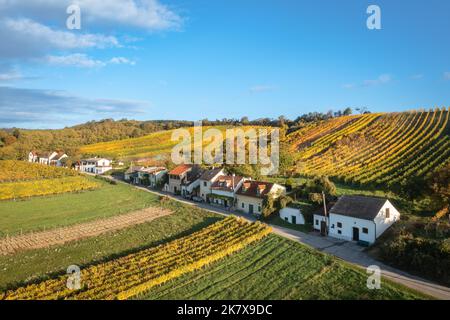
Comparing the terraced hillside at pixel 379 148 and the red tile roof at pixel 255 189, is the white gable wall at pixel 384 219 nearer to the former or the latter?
the red tile roof at pixel 255 189

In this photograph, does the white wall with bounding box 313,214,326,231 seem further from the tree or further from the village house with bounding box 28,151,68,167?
the tree

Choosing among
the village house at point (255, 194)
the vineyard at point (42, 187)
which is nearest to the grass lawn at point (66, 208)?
the vineyard at point (42, 187)

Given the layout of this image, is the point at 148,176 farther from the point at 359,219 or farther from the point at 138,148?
the point at 138,148

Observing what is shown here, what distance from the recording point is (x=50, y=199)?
49.2 m

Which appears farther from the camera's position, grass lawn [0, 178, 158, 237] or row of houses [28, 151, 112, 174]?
row of houses [28, 151, 112, 174]

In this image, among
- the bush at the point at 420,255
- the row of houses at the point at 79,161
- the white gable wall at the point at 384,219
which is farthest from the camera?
the row of houses at the point at 79,161

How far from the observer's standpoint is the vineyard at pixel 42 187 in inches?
2004

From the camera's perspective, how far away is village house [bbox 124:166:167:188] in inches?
2344

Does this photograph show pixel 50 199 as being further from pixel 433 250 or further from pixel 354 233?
pixel 433 250

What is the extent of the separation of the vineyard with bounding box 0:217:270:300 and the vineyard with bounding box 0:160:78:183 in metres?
49.6

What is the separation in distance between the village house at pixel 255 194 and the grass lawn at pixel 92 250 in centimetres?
459

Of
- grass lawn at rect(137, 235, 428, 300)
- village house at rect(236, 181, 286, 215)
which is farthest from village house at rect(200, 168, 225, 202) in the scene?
grass lawn at rect(137, 235, 428, 300)
